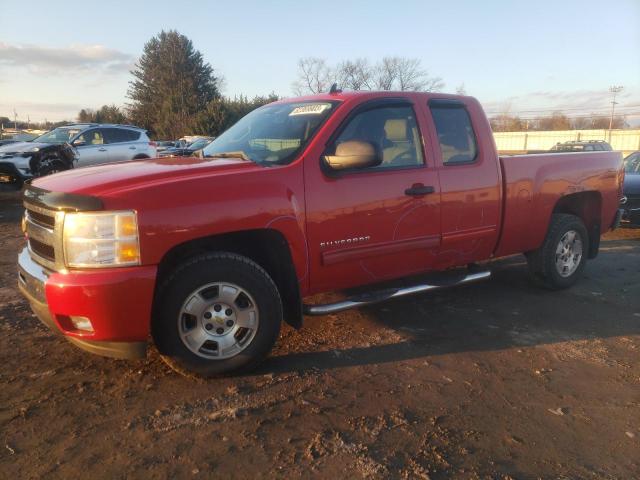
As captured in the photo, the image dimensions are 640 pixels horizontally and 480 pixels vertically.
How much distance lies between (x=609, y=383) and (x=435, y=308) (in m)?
1.66

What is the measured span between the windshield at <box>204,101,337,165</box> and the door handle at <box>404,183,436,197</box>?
0.85 metres

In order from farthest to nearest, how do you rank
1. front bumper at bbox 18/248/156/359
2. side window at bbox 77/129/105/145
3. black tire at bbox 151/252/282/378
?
side window at bbox 77/129/105/145, black tire at bbox 151/252/282/378, front bumper at bbox 18/248/156/359

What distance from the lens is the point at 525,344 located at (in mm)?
3990

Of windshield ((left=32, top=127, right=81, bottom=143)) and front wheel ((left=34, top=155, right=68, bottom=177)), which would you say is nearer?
front wheel ((left=34, top=155, right=68, bottom=177))

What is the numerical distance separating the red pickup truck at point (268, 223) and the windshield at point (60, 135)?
10.5 m

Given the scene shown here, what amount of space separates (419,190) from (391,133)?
525mm

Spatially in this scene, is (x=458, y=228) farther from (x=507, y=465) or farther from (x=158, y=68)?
(x=158, y=68)

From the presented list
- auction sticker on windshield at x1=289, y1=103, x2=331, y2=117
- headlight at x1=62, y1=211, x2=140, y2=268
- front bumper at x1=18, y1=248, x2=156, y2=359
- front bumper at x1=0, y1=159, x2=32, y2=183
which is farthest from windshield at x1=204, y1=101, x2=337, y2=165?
front bumper at x1=0, y1=159, x2=32, y2=183

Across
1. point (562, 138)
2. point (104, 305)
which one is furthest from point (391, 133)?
point (562, 138)

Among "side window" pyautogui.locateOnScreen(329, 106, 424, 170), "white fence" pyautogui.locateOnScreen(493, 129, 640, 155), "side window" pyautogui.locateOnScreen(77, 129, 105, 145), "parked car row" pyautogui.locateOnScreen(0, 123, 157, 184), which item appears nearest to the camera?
"side window" pyautogui.locateOnScreen(329, 106, 424, 170)

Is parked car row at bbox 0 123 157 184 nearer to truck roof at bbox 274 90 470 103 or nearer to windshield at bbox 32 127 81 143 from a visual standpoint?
windshield at bbox 32 127 81 143

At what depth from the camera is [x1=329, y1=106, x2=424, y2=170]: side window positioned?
12.7 feet

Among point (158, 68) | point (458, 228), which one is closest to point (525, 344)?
point (458, 228)

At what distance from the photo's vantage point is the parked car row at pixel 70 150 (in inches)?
470
